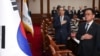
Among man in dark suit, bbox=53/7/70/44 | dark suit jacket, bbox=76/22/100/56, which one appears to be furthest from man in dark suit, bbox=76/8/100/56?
man in dark suit, bbox=53/7/70/44

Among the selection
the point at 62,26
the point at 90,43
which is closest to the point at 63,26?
the point at 62,26

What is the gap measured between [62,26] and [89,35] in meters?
2.83

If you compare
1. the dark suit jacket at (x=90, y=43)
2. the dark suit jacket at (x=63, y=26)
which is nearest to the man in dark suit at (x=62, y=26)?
the dark suit jacket at (x=63, y=26)

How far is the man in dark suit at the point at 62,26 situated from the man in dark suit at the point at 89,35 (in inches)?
98.9

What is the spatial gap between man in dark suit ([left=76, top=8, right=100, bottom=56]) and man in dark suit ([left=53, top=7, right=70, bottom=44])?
2.51 m

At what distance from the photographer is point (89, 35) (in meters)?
4.70

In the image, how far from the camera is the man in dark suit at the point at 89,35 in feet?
15.3

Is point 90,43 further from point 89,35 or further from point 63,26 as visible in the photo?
point 63,26

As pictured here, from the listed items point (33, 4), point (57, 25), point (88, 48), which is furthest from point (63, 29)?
point (33, 4)

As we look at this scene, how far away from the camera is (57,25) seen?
7535 millimetres

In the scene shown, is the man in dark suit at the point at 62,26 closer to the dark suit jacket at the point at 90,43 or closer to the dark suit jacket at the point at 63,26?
the dark suit jacket at the point at 63,26

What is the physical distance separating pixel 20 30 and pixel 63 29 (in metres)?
4.25

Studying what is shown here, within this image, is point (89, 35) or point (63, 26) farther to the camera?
point (63, 26)

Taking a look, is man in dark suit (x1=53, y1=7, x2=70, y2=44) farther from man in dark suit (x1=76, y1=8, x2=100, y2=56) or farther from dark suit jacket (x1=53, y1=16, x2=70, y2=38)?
man in dark suit (x1=76, y1=8, x2=100, y2=56)
